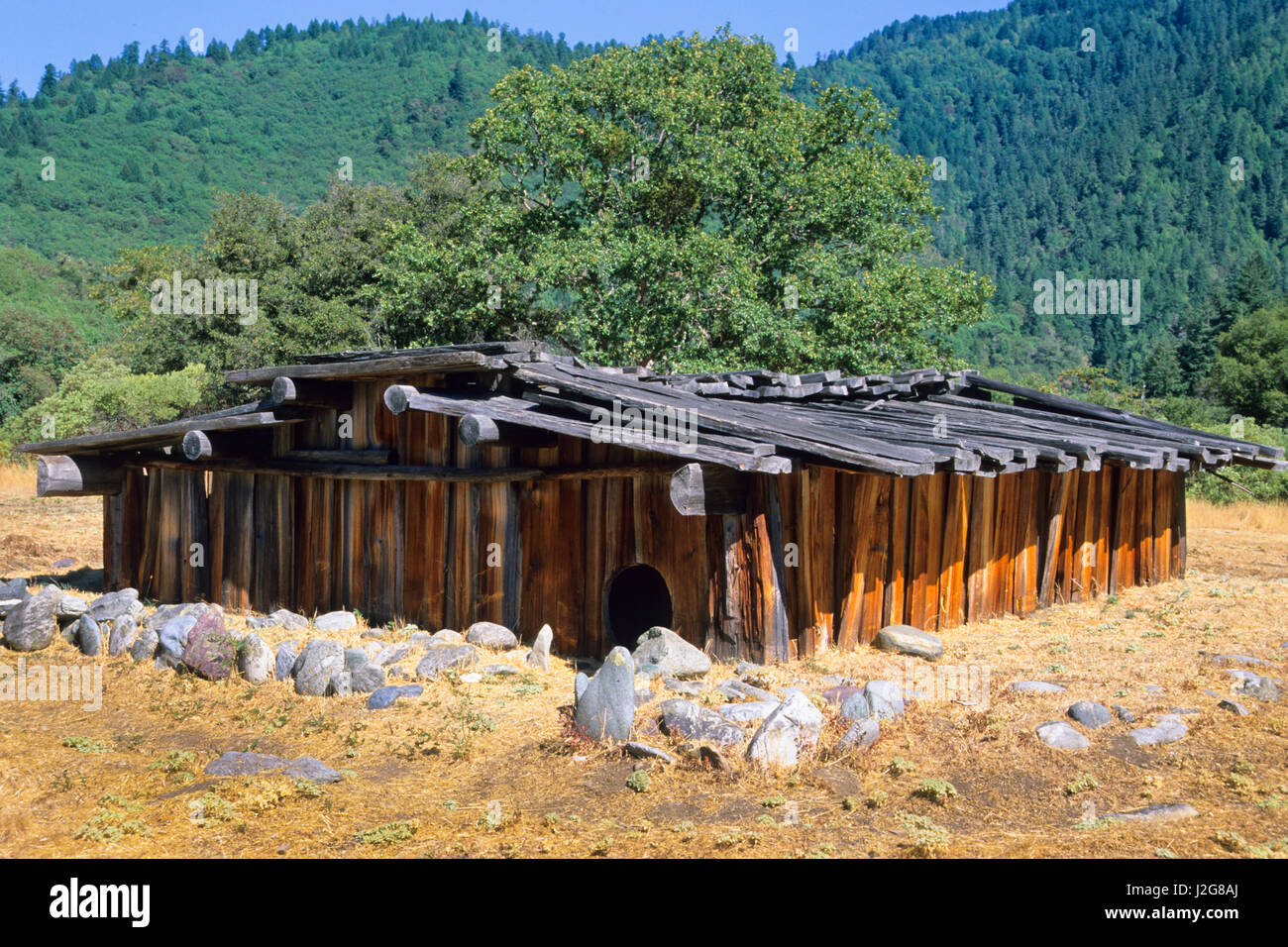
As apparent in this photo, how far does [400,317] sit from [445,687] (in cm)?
1607

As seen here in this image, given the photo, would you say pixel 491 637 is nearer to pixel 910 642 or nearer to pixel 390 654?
pixel 390 654

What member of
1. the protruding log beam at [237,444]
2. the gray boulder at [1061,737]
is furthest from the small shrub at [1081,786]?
the protruding log beam at [237,444]

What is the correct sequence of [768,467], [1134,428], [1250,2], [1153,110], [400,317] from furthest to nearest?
[1250,2] < [1153,110] < [400,317] < [1134,428] < [768,467]

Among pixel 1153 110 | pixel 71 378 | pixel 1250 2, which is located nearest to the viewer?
pixel 71 378

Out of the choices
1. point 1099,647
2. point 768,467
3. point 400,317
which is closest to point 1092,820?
point 768,467

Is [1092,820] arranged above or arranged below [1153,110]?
below

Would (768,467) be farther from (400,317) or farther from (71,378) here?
(71,378)

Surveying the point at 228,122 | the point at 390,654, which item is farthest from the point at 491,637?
the point at 228,122

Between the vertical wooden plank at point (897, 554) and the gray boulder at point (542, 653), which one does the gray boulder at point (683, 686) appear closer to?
the gray boulder at point (542, 653)

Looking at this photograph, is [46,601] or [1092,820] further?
[46,601]

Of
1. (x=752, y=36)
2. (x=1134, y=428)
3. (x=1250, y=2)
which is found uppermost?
(x=1250, y=2)

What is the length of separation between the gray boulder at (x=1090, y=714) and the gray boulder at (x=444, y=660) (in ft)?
15.9

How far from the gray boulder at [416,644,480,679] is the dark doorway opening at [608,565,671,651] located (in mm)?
2662

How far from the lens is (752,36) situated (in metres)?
24.0
